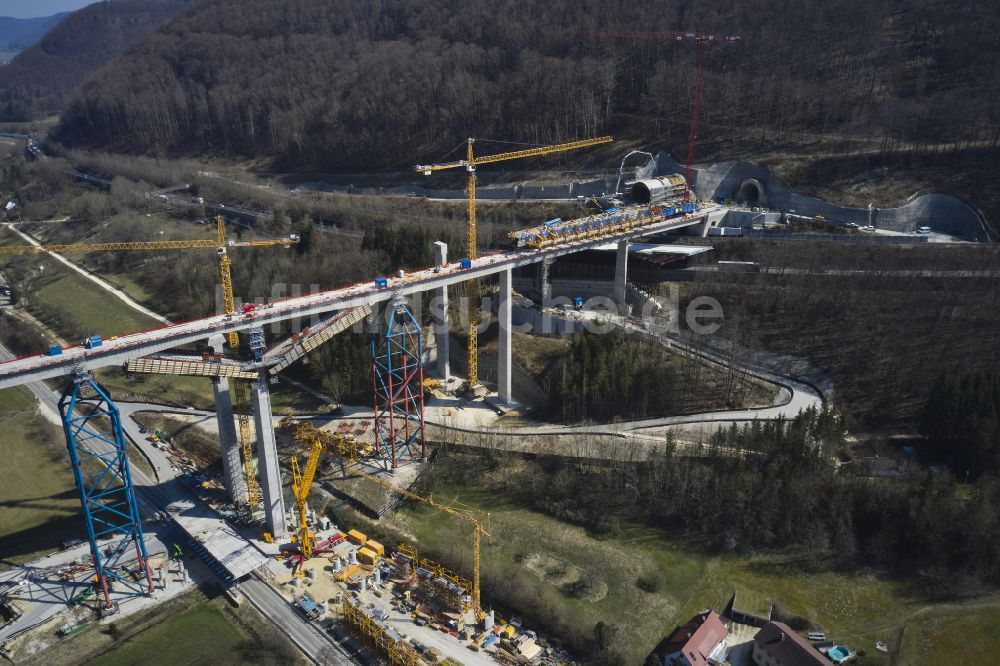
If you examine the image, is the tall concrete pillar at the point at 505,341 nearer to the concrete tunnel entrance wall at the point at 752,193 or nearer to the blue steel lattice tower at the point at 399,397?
the blue steel lattice tower at the point at 399,397

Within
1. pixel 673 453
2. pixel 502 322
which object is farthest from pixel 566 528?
pixel 502 322

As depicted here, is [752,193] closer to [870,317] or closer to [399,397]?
[870,317]

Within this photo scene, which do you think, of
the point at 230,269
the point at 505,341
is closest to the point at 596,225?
the point at 505,341

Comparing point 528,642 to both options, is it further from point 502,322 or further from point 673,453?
point 502,322

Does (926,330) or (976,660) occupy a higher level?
(926,330)

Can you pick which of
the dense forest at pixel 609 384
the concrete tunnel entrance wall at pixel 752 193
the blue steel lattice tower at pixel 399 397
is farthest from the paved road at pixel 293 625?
the concrete tunnel entrance wall at pixel 752 193
